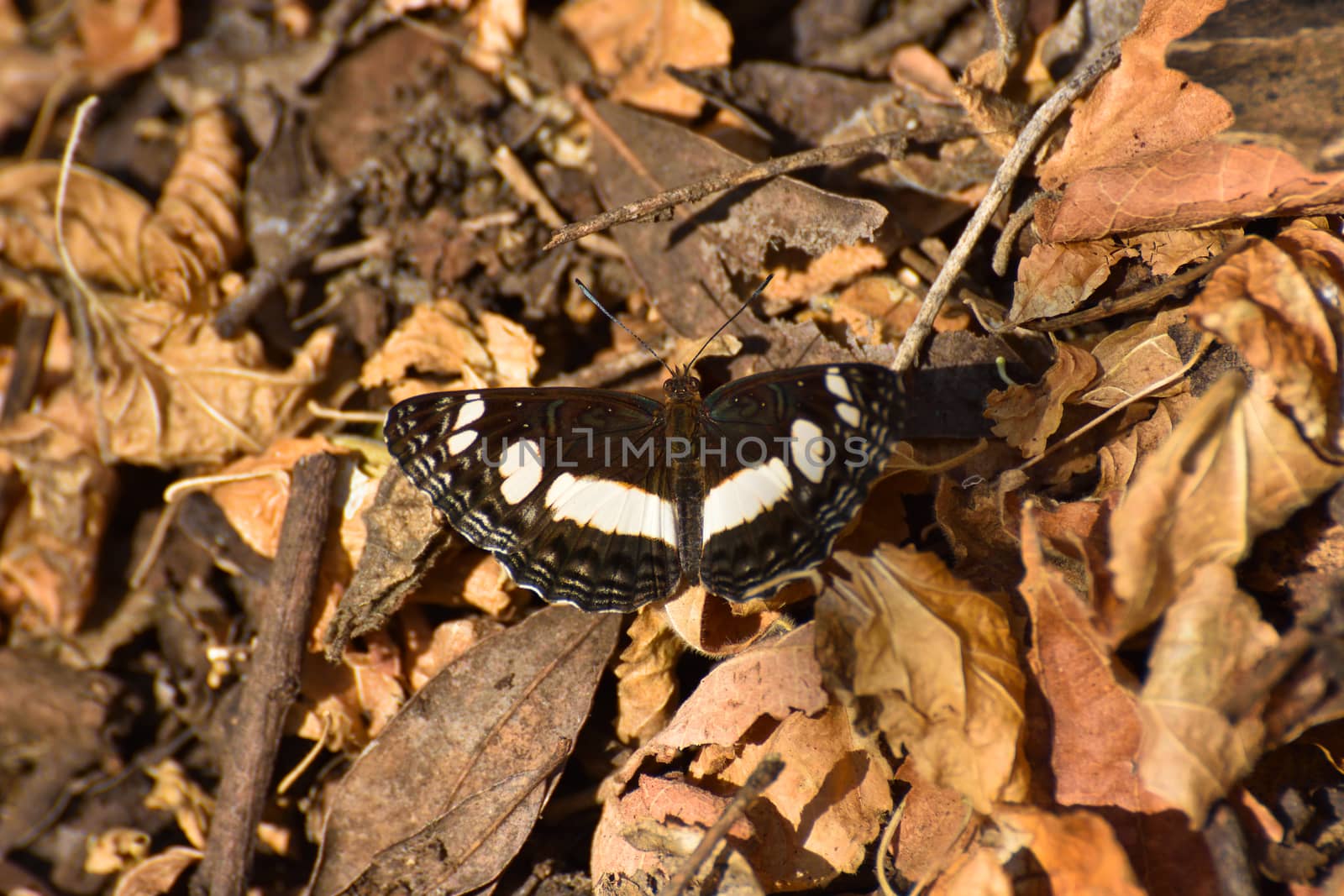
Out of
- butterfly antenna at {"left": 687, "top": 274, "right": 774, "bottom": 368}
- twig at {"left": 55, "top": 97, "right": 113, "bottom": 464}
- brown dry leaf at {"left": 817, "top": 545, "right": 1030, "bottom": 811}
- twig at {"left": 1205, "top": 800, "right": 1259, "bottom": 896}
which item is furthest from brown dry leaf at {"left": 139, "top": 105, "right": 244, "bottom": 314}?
twig at {"left": 1205, "top": 800, "right": 1259, "bottom": 896}

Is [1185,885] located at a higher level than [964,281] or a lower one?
lower

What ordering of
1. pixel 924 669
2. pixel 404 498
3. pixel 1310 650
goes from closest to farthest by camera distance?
1. pixel 1310 650
2. pixel 924 669
3. pixel 404 498

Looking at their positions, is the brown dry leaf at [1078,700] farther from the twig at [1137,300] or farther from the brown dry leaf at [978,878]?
the twig at [1137,300]

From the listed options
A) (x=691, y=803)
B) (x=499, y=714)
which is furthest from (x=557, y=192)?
(x=691, y=803)

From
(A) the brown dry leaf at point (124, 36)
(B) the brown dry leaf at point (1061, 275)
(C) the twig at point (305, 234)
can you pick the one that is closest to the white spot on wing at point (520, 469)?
(C) the twig at point (305, 234)

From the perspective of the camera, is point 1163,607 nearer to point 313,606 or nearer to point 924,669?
Answer: point 924,669

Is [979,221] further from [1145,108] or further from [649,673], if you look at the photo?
[649,673]

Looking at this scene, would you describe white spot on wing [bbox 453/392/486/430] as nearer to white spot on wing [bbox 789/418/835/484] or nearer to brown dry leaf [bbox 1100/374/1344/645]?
white spot on wing [bbox 789/418/835/484]
